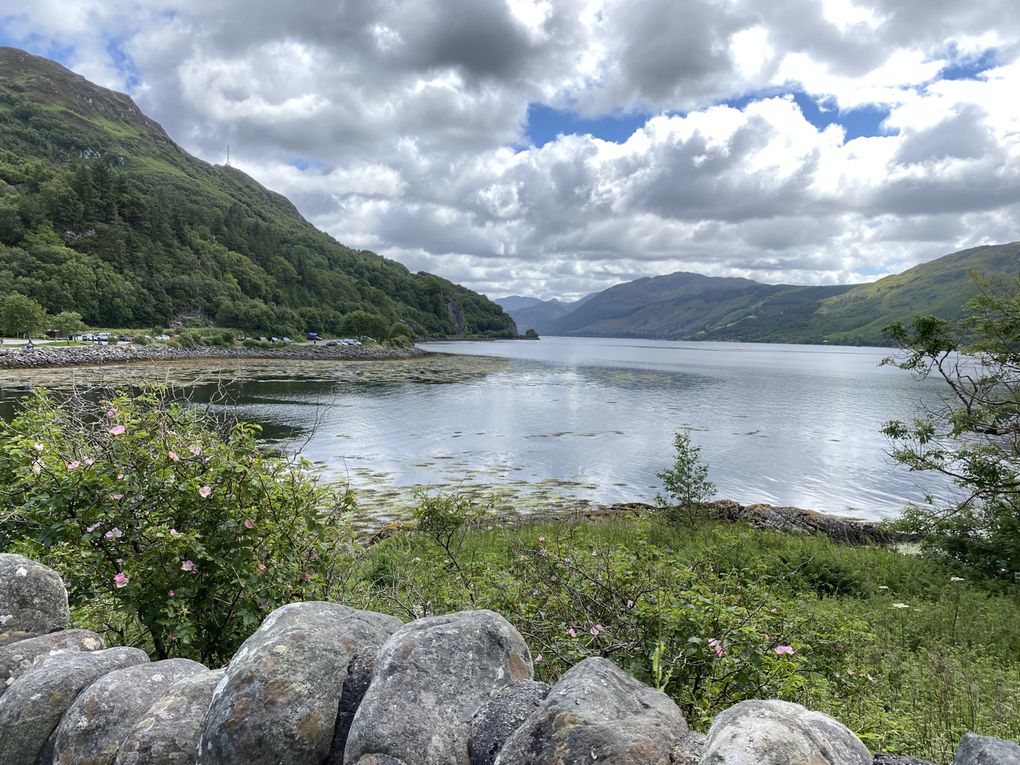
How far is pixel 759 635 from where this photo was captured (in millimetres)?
5000

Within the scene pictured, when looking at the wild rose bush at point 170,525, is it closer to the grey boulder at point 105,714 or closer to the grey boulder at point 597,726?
the grey boulder at point 105,714

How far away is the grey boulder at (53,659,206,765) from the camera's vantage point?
11.6 feet

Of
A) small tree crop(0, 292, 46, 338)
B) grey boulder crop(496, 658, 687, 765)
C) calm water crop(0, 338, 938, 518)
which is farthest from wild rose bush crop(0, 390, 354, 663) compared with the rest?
small tree crop(0, 292, 46, 338)

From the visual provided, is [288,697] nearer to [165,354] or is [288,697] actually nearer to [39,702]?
[39,702]

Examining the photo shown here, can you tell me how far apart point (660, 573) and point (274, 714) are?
5186mm

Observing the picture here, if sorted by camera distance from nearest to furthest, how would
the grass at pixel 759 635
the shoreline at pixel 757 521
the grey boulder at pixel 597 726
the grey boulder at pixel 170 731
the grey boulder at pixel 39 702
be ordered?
1. the grey boulder at pixel 597 726
2. the grey boulder at pixel 170 731
3. the grey boulder at pixel 39 702
4. the grass at pixel 759 635
5. the shoreline at pixel 757 521

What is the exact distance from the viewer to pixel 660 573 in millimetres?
7164

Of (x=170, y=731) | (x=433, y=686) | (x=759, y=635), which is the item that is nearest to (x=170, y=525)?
(x=170, y=731)

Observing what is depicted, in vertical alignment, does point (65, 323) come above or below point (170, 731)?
above

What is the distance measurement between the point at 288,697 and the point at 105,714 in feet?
4.65

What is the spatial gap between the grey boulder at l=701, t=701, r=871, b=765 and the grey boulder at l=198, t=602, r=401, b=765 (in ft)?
7.26

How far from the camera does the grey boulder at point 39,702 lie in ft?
12.3

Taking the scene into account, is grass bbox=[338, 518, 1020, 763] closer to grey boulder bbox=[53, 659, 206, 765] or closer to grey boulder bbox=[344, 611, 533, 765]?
grey boulder bbox=[344, 611, 533, 765]

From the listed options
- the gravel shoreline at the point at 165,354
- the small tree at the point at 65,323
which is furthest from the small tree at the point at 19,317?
the gravel shoreline at the point at 165,354
